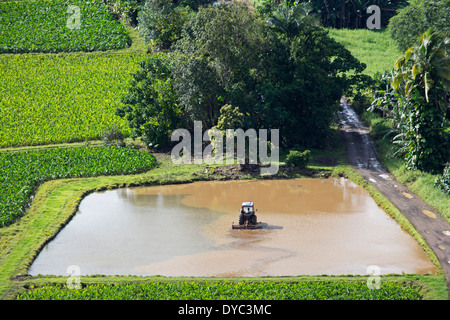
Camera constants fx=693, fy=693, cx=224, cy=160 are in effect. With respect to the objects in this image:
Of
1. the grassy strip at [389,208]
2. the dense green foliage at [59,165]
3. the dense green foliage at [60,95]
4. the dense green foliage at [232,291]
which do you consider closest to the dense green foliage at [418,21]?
the grassy strip at [389,208]

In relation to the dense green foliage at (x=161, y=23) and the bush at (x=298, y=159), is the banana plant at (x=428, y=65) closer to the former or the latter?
the bush at (x=298, y=159)

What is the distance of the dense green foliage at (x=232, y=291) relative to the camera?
33656mm

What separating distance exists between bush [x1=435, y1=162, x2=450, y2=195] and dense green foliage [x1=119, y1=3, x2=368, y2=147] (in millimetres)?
12744

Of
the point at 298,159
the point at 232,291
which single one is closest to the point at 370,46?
the point at 298,159

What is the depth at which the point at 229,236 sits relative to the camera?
Answer: 41938 millimetres

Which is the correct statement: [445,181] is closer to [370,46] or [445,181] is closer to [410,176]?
[410,176]

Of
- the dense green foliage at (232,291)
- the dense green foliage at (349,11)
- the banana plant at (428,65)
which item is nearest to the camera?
the dense green foliage at (232,291)

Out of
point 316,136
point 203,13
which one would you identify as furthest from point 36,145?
point 316,136

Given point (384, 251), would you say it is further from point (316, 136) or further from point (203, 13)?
point (203, 13)

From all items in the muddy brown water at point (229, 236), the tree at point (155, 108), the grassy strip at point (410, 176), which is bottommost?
the muddy brown water at point (229, 236)

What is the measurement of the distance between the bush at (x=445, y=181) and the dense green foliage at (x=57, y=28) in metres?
50.3

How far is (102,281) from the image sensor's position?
35844mm

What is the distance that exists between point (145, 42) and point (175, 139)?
92.0 feet

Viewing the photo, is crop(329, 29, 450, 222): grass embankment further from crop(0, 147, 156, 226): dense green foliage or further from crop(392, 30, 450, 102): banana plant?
crop(0, 147, 156, 226): dense green foliage
